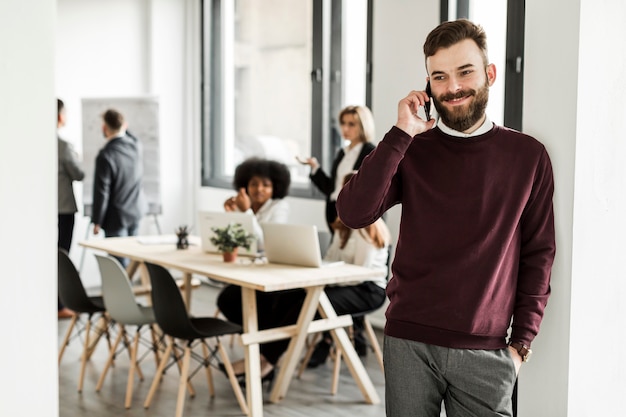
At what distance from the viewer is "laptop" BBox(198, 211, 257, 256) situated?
5098 millimetres

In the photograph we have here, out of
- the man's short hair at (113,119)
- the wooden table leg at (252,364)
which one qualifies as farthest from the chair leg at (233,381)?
the man's short hair at (113,119)

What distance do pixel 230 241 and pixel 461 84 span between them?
294 centimetres

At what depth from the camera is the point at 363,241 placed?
492 centimetres

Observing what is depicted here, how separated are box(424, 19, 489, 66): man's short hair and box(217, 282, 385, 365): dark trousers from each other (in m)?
2.86

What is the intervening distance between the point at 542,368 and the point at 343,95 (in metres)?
4.79

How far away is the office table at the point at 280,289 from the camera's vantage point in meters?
4.32

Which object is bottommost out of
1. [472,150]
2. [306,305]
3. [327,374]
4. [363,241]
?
[327,374]

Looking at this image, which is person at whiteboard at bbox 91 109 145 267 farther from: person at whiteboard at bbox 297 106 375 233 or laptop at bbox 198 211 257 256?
person at whiteboard at bbox 297 106 375 233

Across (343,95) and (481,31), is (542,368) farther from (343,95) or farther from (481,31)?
(343,95)

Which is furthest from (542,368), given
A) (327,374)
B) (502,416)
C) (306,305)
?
(327,374)

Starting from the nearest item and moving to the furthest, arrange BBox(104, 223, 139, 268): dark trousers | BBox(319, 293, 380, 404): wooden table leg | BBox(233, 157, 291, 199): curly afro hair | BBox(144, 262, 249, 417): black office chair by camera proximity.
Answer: BBox(144, 262, 249, 417): black office chair → BBox(319, 293, 380, 404): wooden table leg → BBox(233, 157, 291, 199): curly afro hair → BBox(104, 223, 139, 268): dark trousers

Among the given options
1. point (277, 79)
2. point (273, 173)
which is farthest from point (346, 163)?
point (277, 79)
